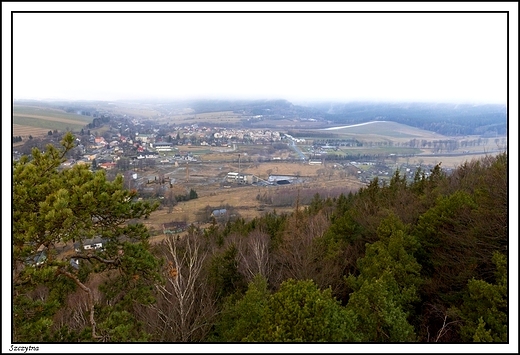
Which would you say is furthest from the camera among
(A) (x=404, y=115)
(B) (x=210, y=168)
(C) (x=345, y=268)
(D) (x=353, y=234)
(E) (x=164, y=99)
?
(A) (x=404, y=115)

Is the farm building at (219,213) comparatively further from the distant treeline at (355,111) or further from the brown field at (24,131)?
the distant treeline at (355,111)

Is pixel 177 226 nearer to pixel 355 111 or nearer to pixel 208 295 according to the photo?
pixel 208 295

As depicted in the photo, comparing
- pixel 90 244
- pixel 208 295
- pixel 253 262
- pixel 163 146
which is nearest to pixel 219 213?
pixel 163 146

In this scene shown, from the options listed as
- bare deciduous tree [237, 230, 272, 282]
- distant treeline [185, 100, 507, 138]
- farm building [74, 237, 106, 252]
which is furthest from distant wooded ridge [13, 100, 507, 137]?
farm building [74, 237, 106, 252]

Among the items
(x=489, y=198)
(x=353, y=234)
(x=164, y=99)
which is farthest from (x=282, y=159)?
(x=489, y=198)

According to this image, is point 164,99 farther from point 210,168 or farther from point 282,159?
point 282,159

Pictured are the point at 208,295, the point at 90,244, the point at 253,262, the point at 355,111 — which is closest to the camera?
the point at 90,244

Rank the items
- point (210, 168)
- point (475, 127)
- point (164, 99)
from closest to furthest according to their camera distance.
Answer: point (475, 127), point (210, 168), point (164, 99)

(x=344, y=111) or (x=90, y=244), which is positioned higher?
(x=344, y=111)
